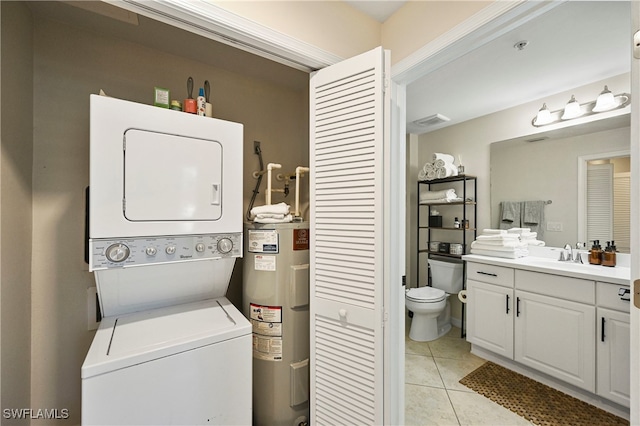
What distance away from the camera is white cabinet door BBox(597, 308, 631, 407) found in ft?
5.77

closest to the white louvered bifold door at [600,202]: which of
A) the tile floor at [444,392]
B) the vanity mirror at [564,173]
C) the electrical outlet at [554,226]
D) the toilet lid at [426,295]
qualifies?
the vanity mirror at [564,173]

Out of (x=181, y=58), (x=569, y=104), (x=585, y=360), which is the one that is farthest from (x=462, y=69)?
(x=585, y=360)

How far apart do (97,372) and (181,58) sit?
1939mm

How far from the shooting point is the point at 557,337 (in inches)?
81.4

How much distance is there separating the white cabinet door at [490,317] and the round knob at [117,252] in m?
2.78

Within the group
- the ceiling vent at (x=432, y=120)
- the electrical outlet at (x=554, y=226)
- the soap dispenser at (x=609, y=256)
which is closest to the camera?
the soap dispenser at (x=609, y=256)

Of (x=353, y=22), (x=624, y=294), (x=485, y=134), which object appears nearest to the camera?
(x=353, y=22)

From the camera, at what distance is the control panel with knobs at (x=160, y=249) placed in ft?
3.67

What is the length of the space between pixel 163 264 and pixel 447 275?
302cm

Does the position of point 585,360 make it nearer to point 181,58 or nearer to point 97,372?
point 97,372

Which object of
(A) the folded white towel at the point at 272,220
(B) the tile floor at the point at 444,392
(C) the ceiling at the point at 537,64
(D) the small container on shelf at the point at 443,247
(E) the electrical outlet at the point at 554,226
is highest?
(C) the ceiling at the point at 537,64

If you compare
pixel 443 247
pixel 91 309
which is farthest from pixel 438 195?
pixel 91 309

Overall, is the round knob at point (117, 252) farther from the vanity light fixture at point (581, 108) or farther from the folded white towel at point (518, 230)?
the vanity light fixture at point (581, 108)

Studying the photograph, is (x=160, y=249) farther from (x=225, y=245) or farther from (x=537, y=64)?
(x=537, y=64)
